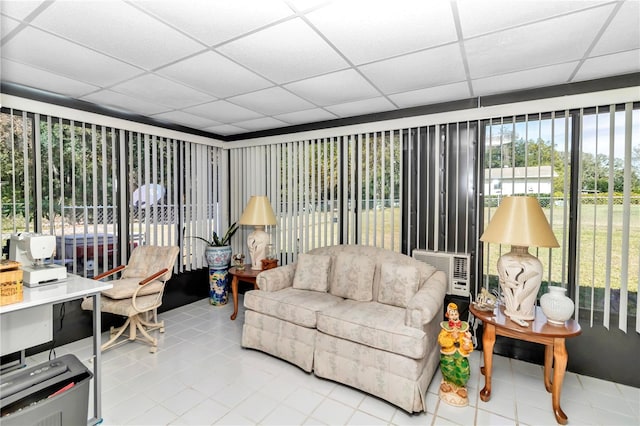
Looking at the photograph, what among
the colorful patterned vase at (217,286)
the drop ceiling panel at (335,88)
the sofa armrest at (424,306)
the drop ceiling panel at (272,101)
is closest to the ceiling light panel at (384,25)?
the drop ceiling panel at (335,88)

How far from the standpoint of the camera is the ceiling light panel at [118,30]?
172 centimetres

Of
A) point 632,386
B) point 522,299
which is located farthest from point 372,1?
point 632,386

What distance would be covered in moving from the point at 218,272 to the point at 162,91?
7.91ft

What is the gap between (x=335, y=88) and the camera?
289 cm

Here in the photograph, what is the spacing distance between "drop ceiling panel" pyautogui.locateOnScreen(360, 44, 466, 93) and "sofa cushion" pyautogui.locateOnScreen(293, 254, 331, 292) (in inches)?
70.9

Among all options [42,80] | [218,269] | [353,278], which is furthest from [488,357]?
[42,80]

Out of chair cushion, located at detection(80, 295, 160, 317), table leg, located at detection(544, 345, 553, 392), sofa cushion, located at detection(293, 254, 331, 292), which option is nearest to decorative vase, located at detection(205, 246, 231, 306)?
chair cushion, located at detection(80, 295, 160, 317)

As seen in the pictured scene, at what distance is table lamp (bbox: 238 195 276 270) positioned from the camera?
408 centimetres

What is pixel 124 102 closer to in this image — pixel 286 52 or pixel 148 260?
pixel 148 260

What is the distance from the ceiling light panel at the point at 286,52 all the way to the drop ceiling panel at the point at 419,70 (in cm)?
33

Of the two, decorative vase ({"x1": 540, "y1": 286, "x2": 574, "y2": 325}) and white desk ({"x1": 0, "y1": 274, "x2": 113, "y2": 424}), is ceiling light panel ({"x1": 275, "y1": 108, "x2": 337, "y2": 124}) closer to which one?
white desk ({"x1": 0, "y1": 274, "x2": 113, "y2": 424})

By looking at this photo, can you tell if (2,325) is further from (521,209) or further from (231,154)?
(521,209)

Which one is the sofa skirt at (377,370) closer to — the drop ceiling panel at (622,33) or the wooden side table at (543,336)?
the wooden side table at (543,336)

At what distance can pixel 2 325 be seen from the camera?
88.4 inches
